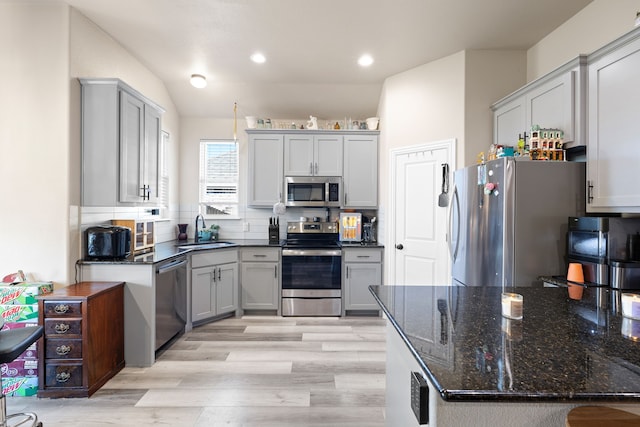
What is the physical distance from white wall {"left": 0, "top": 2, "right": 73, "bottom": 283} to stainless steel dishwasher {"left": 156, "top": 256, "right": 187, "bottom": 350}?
2.54ft

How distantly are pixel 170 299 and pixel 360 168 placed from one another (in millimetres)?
2710

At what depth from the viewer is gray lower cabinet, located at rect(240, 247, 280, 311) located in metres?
4.16

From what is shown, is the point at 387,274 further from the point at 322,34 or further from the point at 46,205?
the point at 46,205

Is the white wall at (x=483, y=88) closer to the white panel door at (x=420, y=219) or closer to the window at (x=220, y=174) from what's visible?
the white panel door at (x=420, y=219)

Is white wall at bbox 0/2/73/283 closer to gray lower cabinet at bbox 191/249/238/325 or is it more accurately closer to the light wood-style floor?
the light wood-style floor

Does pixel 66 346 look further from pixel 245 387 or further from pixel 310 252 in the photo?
pixel 310 252

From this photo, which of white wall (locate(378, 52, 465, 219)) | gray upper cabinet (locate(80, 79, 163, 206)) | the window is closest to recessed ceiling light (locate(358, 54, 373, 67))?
white wall (locate(378, 52, 465, 219))

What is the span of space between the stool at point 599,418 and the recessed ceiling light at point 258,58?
362 cm

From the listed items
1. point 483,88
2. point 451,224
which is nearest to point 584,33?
point 483,88

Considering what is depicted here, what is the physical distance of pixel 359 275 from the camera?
4172mm

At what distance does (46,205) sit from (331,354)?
2.61 m

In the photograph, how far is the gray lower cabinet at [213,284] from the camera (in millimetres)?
3707

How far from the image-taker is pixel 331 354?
10.1 ft

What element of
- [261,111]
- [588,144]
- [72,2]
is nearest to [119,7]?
[72,2]
